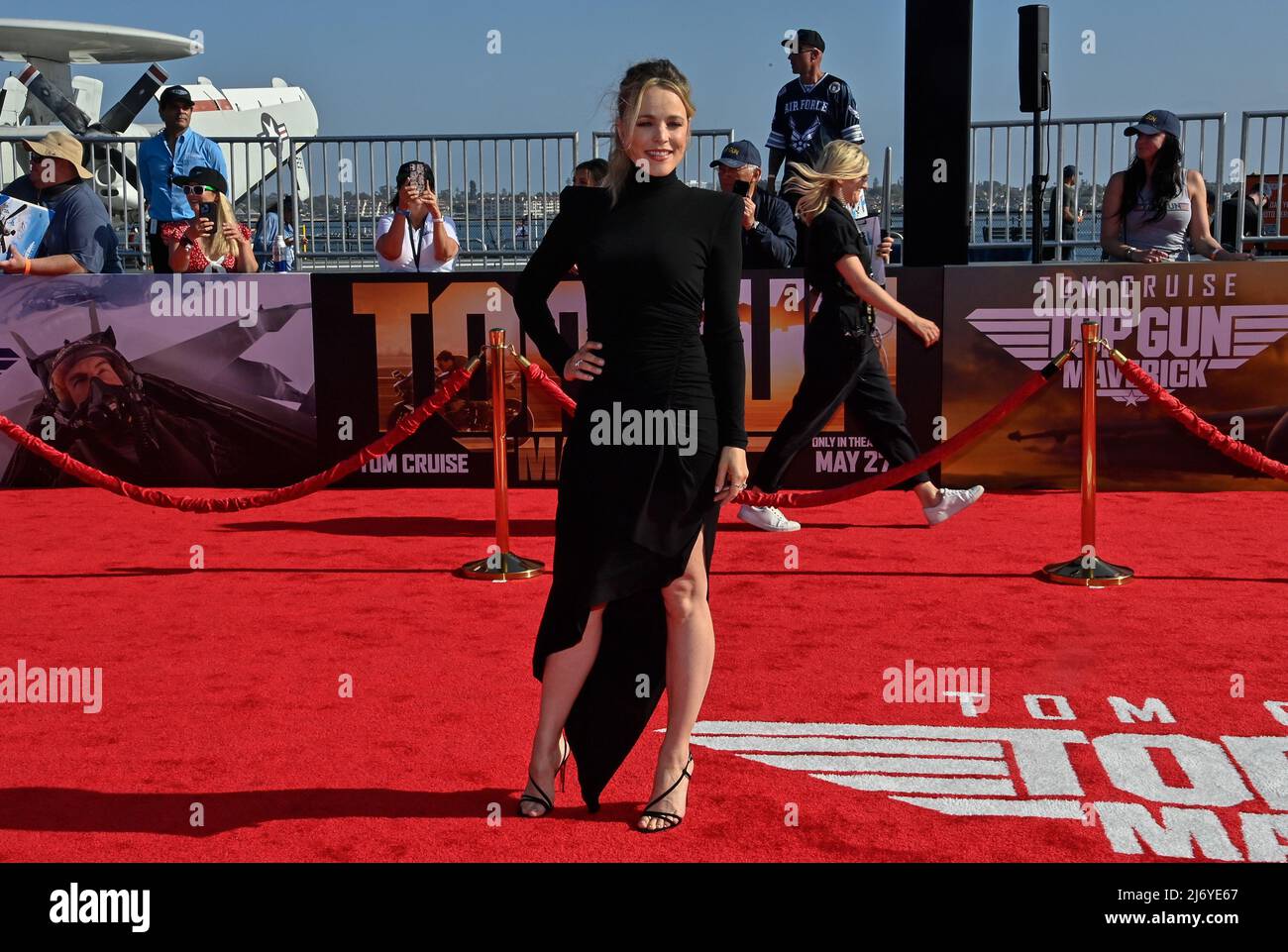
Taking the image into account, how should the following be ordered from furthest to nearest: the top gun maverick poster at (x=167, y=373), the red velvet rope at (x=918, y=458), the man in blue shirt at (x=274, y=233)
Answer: the man in blue shirt at (x=274, y=233) < the top gun maverick poster at (x=167, y=373) < the red velvet rope at (x=918, y=458)

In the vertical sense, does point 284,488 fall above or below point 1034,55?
below

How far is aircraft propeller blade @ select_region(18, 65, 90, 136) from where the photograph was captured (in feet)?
100

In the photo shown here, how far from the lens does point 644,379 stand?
3740 mm

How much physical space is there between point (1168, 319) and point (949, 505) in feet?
7.70

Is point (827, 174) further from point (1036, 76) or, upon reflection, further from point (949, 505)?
point (1036, 76)

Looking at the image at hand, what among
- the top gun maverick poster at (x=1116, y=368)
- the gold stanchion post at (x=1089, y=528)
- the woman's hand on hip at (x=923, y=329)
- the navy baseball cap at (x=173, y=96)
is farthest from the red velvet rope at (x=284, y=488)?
the navy baseball cap at (x=173, y=96)

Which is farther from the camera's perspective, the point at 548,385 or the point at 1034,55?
the point at 1034,55

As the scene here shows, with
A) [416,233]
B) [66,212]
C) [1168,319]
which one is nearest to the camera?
[1168,319]

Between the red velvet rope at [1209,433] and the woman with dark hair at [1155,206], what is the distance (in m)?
2.53

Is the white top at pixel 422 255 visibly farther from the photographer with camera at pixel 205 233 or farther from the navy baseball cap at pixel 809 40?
the navy baseball cap at pixel 809 40

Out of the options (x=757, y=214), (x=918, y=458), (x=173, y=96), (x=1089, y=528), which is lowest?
(x=1089, y=528)

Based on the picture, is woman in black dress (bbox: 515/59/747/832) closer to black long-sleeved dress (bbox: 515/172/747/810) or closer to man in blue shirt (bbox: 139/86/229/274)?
black long-sleeved dress (bbox: 515/172/747/810)

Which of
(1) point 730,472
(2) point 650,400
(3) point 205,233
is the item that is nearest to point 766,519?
(1) point 730,472

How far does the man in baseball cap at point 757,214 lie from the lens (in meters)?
9.45
